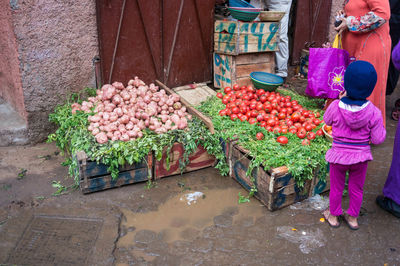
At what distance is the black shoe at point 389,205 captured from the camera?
3760 millimetres

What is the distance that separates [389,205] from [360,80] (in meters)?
1.65

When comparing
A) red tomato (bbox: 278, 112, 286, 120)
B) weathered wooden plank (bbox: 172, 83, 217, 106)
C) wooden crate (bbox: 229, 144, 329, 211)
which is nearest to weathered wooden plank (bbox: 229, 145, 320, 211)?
wooden crate (bbox: 229, 144, 329, 211)

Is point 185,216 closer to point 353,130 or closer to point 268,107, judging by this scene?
point 353,130

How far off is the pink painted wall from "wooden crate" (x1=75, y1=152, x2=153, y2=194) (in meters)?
1.63

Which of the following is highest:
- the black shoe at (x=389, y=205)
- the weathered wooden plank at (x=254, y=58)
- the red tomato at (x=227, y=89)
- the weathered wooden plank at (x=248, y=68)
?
the weathered wooden plank at (x=254, y=58)

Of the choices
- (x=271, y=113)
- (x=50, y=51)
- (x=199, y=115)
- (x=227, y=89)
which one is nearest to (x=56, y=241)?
(x=199, y=115)

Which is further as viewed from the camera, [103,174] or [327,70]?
[327,70]

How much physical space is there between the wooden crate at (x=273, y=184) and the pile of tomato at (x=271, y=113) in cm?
39

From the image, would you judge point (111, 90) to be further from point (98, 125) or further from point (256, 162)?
point (256, 162)

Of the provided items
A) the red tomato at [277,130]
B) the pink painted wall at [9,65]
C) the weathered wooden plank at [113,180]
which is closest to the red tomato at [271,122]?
the red tomato at [277,130]

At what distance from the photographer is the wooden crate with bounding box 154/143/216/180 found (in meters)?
4.28

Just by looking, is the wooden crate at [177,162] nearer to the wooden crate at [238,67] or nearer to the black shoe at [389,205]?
the wooden crate at [238,67]

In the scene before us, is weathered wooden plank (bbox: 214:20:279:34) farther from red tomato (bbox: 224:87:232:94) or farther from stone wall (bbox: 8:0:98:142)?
stone wall (bbox: 8:0:98:142)

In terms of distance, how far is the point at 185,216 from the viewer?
3719mm
